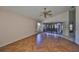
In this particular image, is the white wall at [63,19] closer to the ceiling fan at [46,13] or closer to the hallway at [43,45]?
the ceiling fan at [46,13]

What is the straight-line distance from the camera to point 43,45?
272cm

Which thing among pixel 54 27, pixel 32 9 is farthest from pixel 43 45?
pixel 32 9

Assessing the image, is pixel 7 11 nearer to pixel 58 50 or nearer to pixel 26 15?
pixel 26 15

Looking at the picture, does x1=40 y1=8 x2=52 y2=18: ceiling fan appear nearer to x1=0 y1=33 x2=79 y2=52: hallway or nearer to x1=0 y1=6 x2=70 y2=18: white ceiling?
x1=0 y1=6 x2=70 y2=18: white ceiling

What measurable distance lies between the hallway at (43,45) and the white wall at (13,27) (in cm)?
11

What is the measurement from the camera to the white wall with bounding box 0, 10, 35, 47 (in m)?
2.66

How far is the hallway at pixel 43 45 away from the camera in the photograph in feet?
8.81

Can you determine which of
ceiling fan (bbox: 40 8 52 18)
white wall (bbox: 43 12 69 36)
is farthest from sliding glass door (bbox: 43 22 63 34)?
ceiling fan (bbox: 40 8 52 18)

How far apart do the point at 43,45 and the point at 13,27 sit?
755 millimetres

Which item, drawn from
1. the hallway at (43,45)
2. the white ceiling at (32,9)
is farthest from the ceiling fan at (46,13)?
the hallway at (43,45)

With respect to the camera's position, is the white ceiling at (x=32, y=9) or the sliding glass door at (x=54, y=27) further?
the sliding glass door at (x=54, y=27)

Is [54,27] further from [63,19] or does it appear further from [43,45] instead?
[43,45]
